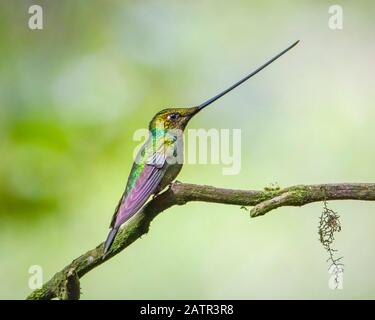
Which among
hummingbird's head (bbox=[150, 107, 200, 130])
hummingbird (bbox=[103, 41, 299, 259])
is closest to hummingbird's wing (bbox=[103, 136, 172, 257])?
hummingbird (bbox=[103, 41, 299, 259])

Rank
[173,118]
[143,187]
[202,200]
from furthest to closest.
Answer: [173,118] < [143,187] < [202,200]

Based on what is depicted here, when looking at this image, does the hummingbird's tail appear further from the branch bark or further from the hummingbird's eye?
the hummingbird's eye

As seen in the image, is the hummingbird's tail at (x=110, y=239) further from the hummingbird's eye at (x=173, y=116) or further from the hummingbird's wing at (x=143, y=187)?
the hummingbird's eye at (x=173, y=116)

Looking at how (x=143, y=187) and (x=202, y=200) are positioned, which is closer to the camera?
(x=202, y=200)

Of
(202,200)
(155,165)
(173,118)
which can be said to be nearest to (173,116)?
(173,118)

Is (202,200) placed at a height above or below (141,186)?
below

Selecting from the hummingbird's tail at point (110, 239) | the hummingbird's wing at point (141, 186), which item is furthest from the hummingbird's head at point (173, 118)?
the hummingbird's tail at point (110, 239)

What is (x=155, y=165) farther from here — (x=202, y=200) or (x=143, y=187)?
(x=202, y=200)

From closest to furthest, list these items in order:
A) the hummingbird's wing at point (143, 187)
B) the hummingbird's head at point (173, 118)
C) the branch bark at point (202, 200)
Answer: the branch bark at point (202, 200) → the hummingbird's wing at point (143, 187) → the hummingbird's head at point (173, 118)

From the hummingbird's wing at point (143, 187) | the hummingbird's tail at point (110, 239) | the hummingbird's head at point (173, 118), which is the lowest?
the hummingbird's tail at point (110, 239)
